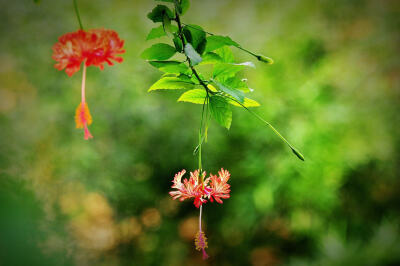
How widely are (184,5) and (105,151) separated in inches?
68.4

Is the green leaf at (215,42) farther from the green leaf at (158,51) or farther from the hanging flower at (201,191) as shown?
the hanging flower at (201,191)

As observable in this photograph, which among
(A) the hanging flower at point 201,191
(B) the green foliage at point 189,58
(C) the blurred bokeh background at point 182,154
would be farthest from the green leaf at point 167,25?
(C) the blurred bokeh background at point 182,154

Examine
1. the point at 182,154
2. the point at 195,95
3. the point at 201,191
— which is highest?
the point at 182,154

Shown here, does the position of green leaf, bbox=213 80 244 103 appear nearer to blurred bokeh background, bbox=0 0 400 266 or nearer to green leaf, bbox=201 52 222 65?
green leaf, bbox=201 52 222 65

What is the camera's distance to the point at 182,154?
200 centimetres

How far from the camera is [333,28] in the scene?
8.17 feet

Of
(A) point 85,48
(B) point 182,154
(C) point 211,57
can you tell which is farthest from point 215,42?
(B) point 182,154

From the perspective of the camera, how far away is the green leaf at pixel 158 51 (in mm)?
370

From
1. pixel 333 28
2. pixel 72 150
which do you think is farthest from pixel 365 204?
pixel 72 150

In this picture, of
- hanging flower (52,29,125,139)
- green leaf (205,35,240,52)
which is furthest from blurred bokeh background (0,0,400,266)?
green leaf (205,35,240,52)

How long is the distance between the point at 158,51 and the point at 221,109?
0.10 meters

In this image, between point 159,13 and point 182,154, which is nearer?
point 159,13

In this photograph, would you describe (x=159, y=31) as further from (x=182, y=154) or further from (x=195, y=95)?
(x=182, y=154)

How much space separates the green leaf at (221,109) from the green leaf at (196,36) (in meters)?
0.06
